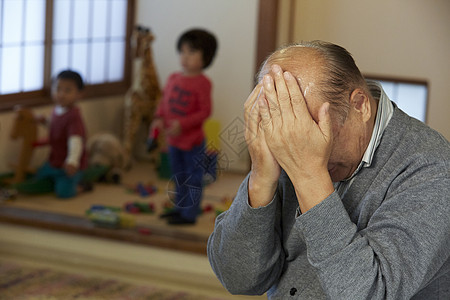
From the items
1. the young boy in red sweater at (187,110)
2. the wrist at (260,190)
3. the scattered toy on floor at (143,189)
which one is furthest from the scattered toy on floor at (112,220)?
the wrist at (260,190)

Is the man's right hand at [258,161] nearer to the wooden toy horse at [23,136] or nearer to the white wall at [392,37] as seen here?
the white wall at [392,37]

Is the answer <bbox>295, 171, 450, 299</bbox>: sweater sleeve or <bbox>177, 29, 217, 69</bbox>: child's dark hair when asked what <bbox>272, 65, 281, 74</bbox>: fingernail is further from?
<bbox>177, 29, 217, 69</bbox>: child's dark hair

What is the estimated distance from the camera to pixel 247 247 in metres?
1.04

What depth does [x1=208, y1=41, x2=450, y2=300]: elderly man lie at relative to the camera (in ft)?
2.87

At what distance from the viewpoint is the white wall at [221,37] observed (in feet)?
15.3

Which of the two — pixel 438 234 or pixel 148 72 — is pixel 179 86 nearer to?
pixel 148 72

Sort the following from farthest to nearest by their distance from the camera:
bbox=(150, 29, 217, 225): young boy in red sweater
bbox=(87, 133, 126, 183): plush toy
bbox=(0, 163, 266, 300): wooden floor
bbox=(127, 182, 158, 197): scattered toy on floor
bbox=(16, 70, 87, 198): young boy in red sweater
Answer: bbox=(87, 133, 126, 183): plush toy, bbox=(127, 182, 158, 197): scattered toy on floor, bbox=(16, 70, 87, 198): young boy in red sweater, bbox=(150, 29, 217, 225): young boy in red sweater, bbox=(0, 163, 266, 300): wooden floor

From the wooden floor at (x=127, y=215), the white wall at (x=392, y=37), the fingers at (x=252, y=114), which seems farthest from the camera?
the wooden floor at (x=127, y=215)

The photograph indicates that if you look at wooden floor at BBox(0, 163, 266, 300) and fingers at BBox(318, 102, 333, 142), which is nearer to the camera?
fingers at BBox(318, 102, 333, 142)

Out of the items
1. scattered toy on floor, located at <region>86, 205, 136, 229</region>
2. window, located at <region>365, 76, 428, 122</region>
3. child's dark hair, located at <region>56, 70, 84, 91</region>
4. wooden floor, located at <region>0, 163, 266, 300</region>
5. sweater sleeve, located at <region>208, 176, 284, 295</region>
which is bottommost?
wooden floor, located at <region>0, 163, 266, 300</region>

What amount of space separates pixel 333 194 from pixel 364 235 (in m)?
0.07

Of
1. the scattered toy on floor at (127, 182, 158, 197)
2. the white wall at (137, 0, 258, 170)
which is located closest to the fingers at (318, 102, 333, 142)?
the scattered toy on floor at (127, 182, 158, 197)

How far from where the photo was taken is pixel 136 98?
4.60m

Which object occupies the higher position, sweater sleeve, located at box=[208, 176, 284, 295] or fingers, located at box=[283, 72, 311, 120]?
fingers, located at box=[283, 72, 311, 120]
